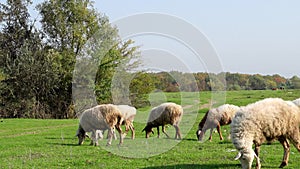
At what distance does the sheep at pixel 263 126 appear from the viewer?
9.75 metres

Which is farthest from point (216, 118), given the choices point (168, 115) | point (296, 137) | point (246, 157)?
point (246, 157)

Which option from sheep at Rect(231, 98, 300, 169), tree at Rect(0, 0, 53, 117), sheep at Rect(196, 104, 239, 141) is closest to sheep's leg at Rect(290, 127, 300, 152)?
sheep at Rect(231, 98, 300, 169)

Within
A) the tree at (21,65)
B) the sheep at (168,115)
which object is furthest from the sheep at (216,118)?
the tree at (21,65)

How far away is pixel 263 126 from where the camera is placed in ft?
32.8

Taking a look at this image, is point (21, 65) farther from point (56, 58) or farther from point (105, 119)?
point (105, 119)

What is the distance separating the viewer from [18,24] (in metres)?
45.2

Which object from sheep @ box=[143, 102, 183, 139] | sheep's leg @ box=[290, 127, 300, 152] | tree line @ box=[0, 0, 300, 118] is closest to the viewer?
sheep's leg @ box=[290, 127, 300, 152]

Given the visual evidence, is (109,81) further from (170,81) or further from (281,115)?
(281,115)

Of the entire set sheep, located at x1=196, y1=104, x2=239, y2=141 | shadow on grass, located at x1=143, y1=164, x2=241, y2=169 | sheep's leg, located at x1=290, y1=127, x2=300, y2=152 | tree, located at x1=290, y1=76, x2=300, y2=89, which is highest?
tree, located at x1=290, y1=76, x2=300, y2=89

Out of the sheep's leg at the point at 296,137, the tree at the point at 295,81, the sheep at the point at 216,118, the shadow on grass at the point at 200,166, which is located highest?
the tree at the point at 295,81

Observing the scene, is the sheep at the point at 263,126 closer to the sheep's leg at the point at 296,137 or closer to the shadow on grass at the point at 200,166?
the sheep's leg at the point at 296,137

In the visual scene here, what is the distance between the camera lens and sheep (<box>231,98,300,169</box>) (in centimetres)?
975

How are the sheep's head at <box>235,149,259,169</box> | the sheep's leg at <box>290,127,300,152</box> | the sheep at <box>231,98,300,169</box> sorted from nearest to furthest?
the sheep's head at <box>235,149,259,169</box> < the sheep at <box>231,98,300,169</box> < the sheep's leg at <box>290,127,300,152</box>

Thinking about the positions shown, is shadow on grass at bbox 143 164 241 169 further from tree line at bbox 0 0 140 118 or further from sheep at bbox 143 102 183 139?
tree line at bbox 0 0 140 118
